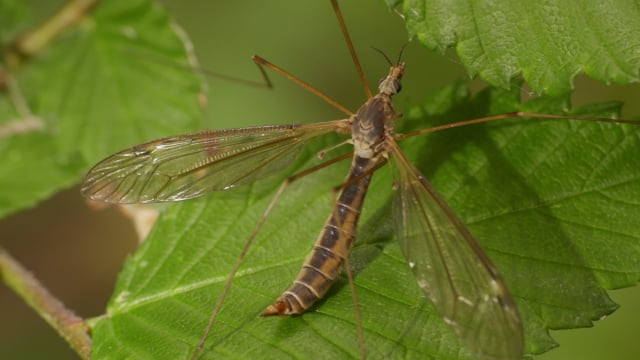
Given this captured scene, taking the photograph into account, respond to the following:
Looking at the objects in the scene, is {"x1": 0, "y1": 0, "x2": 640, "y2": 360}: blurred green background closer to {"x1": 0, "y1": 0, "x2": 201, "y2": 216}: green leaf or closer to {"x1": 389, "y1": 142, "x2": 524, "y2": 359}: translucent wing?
{"x1": 0, "y1": 0, "x2": 201, "y2": 216}: green leaf

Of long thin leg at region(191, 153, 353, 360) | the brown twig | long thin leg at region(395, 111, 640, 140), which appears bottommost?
the brown twig

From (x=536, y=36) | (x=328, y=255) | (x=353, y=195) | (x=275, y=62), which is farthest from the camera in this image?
(x=275, y=62)

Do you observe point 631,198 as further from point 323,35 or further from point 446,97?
point 323,35

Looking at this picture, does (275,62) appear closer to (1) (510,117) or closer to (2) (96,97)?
(2) (96,97)

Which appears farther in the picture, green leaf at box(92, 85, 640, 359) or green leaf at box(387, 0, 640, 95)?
green leaf at box(92, 85, 640, 359)

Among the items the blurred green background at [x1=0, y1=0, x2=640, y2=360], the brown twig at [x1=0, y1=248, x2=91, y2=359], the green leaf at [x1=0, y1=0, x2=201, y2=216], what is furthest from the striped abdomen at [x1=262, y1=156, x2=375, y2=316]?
the blurred green background at [x1=0, y1=0, x2=640, y2=360]

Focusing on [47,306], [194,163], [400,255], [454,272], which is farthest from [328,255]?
[47,306]
